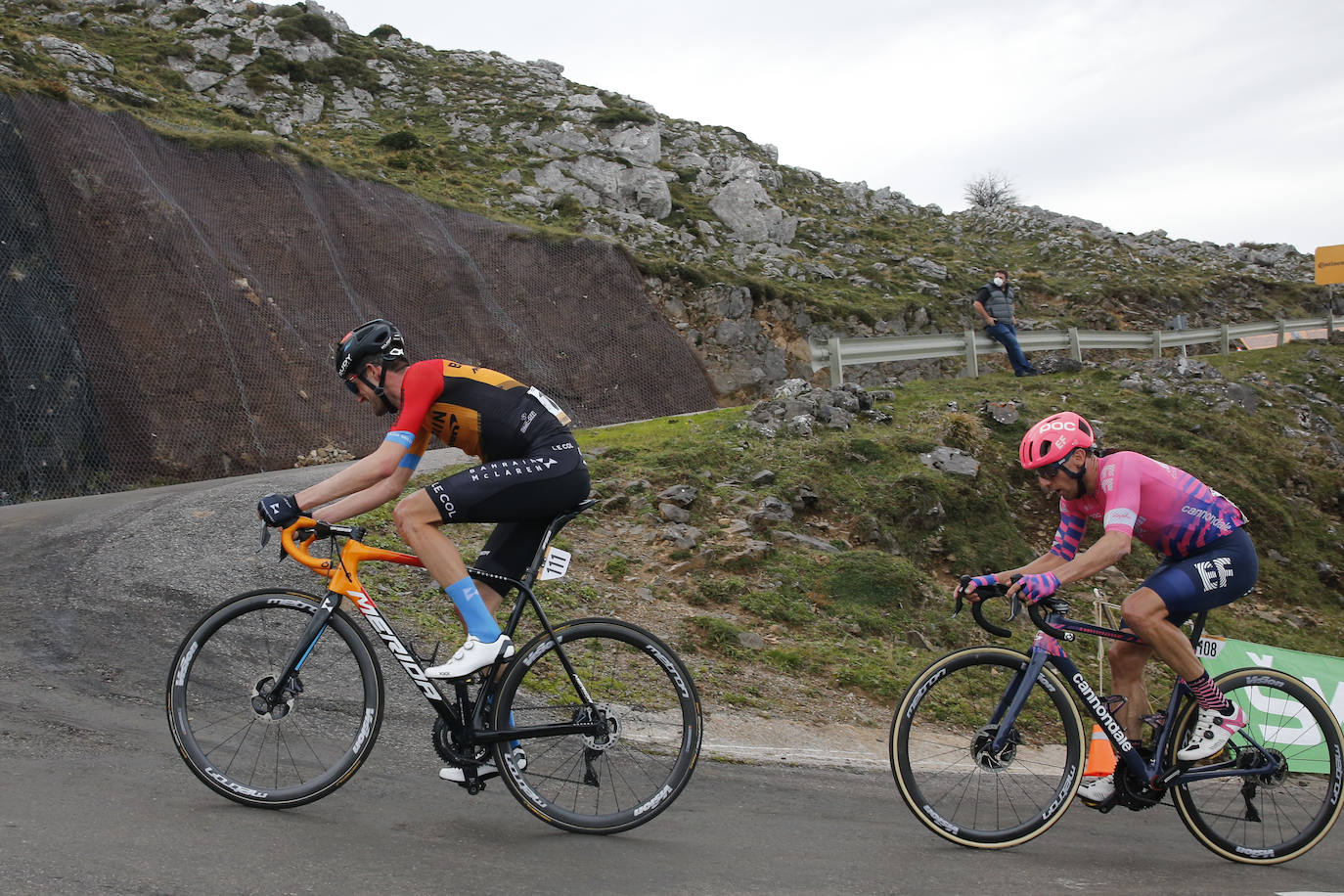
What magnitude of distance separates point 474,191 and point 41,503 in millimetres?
19687

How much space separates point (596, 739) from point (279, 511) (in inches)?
65.4

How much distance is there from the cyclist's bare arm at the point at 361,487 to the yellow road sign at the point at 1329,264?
33343mm

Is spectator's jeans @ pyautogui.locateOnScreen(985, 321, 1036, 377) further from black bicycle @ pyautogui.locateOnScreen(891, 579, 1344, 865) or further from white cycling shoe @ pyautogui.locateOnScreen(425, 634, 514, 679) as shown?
white cycling shoe @ pyautogui.locateOnScreen(425, 634, 514, 679)

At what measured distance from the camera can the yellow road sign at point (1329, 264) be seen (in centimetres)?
2928

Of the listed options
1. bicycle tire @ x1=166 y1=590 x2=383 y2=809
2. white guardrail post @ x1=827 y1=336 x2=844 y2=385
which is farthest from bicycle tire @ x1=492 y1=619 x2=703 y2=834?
white guardrail post @ x1=827 y1=336 x2=844 y2=385

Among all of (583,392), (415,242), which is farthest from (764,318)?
(415,242)

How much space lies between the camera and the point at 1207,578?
464 centimetres

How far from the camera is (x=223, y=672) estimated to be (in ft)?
13.1

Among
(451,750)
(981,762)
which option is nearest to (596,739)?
(451,750)

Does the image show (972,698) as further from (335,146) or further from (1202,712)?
(335,146)

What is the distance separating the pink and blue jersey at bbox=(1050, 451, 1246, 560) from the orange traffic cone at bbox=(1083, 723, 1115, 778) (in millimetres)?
992

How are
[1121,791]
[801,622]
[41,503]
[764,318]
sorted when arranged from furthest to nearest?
[764,318] → [41,503] → [801,622] → [1121,791]

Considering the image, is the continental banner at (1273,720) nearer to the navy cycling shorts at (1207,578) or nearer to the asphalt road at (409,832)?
the navy cycling shorts at (1207,578)

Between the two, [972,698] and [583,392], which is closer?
[972,698]
